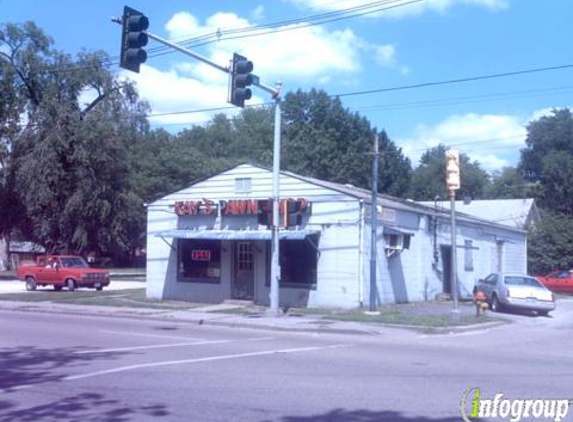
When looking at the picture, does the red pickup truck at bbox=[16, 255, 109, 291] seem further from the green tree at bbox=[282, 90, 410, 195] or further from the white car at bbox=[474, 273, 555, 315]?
the green tree at bbox=[282, 90, 410, 195]

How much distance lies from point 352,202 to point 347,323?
5811 millimetres

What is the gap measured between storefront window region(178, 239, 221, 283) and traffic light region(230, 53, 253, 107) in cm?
1214

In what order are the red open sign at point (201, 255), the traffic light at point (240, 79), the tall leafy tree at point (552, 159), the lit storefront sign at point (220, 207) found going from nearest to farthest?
the traffic light at point (240, 79) < the lit storefront sign at point (220, 207) < the red open sign at point (201, 255) < the tall leafy tree at point (552, 159)

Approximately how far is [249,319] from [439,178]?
70.4m

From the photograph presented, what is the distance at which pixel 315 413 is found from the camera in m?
9.11

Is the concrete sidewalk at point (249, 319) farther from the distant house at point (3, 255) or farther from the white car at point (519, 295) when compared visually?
the distant house at point (3, 255)

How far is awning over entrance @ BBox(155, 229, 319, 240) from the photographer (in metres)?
26.7

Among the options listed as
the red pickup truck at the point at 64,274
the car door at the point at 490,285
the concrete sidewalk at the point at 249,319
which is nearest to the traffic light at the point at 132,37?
the concrete sidewalk at the point at 249,319

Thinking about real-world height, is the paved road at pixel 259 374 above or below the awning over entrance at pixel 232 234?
below

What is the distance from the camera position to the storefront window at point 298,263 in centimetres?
2766

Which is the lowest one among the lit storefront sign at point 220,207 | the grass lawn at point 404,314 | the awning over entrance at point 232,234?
the grass lawn at point 404,314

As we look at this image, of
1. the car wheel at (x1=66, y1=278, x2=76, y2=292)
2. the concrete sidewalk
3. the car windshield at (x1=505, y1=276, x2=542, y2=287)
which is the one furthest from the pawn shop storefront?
the car wheel at (x1=66, y1=278, x2=76, y2=292)

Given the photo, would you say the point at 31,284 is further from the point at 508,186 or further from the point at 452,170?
the point at 508,186

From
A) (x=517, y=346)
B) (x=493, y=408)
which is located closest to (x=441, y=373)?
(x=493, y=408)
